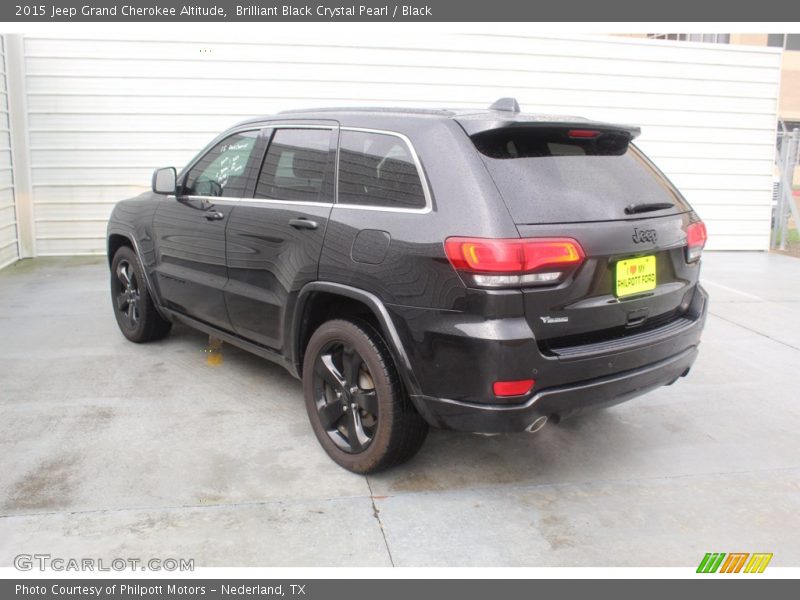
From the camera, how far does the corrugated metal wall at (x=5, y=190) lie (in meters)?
8.98

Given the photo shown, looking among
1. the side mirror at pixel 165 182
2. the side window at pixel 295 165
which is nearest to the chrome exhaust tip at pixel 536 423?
the side window at pixel 295 165

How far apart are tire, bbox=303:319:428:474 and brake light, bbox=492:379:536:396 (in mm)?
533

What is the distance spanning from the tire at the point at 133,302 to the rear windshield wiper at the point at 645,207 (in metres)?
3.55

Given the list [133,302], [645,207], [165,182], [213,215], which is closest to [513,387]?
[645,207]

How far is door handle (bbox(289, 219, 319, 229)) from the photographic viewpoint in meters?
3.68

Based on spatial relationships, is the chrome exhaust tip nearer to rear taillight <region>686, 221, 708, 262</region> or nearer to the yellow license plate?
the yellow license plate

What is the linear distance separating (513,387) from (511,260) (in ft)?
1.68

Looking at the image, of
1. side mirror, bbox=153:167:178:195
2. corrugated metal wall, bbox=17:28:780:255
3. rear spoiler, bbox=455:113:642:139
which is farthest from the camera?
corrugated metal wall, bbox=17:28:780:255

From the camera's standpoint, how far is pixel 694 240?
3.72 m

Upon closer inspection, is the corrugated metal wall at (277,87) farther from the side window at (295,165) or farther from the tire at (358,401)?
the tire at (358,401)

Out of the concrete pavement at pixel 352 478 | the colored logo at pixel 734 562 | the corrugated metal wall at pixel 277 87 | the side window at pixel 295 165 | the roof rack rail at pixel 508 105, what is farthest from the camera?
the corrugated metal wall at pixel 277 87

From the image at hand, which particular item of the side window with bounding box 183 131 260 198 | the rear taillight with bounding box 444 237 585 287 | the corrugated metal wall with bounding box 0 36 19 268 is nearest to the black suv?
the rear taillight with bounding box 444 237 585 287

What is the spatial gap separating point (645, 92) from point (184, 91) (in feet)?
20.7

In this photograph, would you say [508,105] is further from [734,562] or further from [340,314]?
[734,562]
